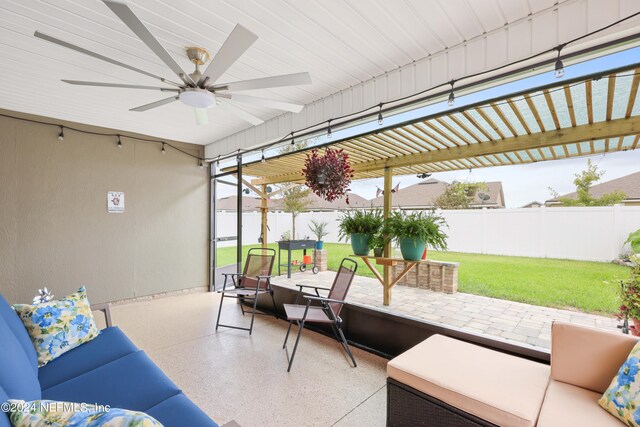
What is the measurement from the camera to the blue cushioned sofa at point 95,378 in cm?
132

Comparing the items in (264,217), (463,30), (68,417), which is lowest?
(68,417)

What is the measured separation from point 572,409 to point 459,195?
6.75 ft

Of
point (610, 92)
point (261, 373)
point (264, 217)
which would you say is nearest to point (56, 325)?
point (261, 373)

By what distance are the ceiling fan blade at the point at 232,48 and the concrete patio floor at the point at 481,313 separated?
2720 mm

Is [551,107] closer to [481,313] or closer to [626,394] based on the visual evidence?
[626,394]

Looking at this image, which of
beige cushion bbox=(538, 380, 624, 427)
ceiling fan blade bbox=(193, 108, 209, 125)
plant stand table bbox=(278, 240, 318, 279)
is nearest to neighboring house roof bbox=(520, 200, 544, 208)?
beige cushion bbox=(538, 380, 624, 427)

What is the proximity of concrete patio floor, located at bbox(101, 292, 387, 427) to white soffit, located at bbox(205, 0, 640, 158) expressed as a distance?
2.63 meters

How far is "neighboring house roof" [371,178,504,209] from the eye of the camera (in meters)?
2.89

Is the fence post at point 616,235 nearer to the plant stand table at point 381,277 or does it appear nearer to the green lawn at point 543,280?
the green lawn at point 543,280

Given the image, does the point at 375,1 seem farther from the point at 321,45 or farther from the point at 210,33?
the point at 210,33

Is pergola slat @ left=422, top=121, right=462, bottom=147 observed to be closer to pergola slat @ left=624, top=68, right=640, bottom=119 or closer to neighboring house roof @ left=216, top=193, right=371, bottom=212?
pergola slat @ left=624, top=68, right=640, bottom=119

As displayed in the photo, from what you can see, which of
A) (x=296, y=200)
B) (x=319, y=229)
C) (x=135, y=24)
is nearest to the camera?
(x=135, y=24)

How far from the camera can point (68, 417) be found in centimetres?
82

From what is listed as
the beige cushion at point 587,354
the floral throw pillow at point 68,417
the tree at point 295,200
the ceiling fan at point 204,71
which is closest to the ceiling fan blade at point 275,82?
the ceiling fan at point 204,71
